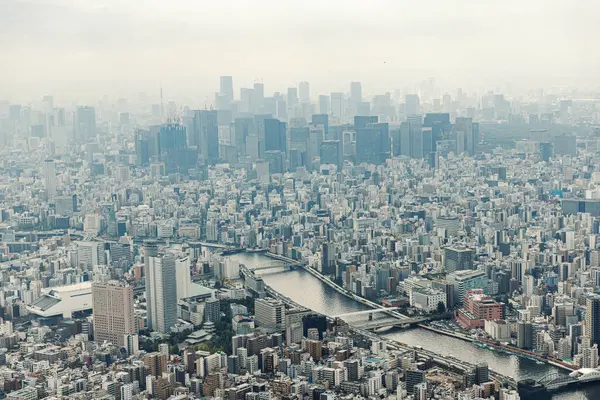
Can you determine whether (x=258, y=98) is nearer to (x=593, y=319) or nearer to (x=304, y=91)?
(x=304, y=91)

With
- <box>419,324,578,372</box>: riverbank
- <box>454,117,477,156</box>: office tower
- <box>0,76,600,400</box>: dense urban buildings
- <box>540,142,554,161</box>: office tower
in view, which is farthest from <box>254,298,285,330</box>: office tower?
<box>454,117,477,156</box>: office tower

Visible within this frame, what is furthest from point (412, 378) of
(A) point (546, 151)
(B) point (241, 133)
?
(B) point (241, 133)

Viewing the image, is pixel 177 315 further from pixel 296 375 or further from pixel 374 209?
pixel 374 209

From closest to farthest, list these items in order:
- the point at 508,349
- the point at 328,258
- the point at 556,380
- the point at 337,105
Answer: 1. the point at 556,380
2. the point at 508,349
3. the point at 328,258
4. the point at 337,105

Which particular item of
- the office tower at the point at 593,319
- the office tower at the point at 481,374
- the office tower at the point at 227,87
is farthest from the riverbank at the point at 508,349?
the office tower at the point at 227,87

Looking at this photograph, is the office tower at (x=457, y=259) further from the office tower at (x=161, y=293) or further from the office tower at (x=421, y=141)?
the office tower at (x=421, y=141)
